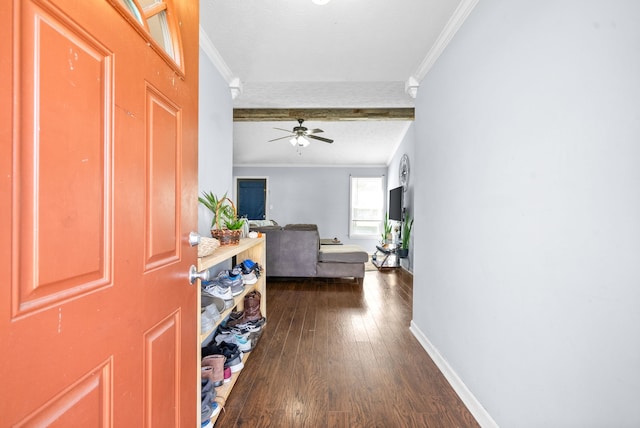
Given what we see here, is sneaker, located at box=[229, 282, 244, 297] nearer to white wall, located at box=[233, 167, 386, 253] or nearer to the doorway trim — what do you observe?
white wall, located at box=[233, 167, 386, 253]

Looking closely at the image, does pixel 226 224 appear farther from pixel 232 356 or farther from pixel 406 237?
pixel 406 237

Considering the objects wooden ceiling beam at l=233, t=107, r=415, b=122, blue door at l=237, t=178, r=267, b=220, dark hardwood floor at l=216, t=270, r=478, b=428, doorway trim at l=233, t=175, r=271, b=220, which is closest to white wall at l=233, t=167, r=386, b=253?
doorway trim at l=233, t=175, r=271, b=220

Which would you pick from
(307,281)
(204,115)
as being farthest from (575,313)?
(307,281)

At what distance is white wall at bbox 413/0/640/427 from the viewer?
0.83 meters

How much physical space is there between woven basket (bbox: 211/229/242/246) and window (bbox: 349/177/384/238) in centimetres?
570

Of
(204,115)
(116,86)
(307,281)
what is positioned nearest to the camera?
(116,86)

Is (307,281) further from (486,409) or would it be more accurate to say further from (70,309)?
(70,309)

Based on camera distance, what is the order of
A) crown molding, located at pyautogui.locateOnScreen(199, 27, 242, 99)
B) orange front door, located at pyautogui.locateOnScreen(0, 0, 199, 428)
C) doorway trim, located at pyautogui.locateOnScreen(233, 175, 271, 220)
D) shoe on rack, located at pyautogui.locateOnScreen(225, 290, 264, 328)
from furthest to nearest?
doorway trim, located at pyautogui.locateOnScreen(233, 175, 271, 220)
shoe on rack, located at pyautogui.locateOnScreen(225, 290, 264, 328)
crown molding, located at pyautogui.locateOnScreen(199, 27, 242, 99)
orange front door, located at pyautogui.locateOnScreen(0, 0, 199, 428)

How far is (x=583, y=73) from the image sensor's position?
37.0 inches

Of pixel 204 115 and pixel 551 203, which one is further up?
pixel 204 115

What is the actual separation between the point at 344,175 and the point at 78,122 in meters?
7.07

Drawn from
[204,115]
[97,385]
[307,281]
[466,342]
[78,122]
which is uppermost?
[204,115]

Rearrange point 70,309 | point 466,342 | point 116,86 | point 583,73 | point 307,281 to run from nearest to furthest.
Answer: point 70,309, point 116,86, point 583,73, point 466,342, point 307,281

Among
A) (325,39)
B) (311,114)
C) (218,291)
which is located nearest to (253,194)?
(311,114)
